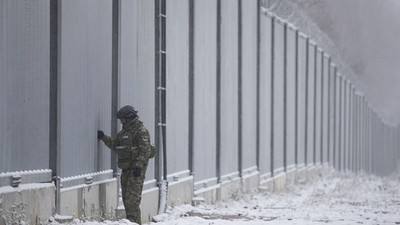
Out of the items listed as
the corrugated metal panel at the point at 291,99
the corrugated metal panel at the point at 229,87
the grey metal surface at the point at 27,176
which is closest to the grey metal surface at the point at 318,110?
the corrugated metal panel at the point at 291,99

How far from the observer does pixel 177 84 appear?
20516 millimetres

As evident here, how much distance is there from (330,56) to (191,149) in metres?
32.6

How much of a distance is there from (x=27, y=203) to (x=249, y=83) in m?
17.3

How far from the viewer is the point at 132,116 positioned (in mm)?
15219

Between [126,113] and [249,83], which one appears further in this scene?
[249,83]

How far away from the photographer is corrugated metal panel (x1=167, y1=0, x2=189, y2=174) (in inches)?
780

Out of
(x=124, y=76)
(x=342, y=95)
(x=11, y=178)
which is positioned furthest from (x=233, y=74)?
(x=342, y=95)

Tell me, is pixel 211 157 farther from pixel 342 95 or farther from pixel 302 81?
pixel 342 95

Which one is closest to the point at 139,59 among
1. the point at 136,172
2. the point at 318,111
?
the point at 136,172

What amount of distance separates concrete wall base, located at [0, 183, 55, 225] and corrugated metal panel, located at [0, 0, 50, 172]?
24 centimetres

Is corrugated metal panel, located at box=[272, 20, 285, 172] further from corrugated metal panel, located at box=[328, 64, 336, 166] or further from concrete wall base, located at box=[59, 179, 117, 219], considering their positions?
concrete wall base, located at box=[59, 179, 117, 219]

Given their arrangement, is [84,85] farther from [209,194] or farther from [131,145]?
[209,194]

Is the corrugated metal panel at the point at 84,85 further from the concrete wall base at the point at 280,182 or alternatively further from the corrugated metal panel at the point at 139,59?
the concrete wall base at the point at 280,182

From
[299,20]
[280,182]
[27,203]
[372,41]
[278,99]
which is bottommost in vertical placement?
[280,182]
